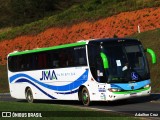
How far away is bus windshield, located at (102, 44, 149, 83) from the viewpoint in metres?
20.1

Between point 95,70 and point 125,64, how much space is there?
4.34 ft

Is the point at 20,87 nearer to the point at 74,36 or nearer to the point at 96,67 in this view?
the point at 96,67

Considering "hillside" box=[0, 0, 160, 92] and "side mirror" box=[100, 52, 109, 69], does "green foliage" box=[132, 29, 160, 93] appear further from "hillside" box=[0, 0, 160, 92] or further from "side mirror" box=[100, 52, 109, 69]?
"side mirror" box=[100, 52, 109, 69]

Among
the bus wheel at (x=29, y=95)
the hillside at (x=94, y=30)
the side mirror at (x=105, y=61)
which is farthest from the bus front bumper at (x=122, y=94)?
the hillside at (x=94, y=30)

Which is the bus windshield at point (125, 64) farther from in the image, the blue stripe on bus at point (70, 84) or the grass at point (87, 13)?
the grass at point (87, 13)

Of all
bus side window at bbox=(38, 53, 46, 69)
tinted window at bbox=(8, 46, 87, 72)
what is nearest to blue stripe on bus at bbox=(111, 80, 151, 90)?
tinted window at bbox=(8, 46, 87, 72)

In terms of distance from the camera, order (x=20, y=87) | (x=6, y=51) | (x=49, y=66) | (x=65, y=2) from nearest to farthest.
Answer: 1. (x=49, y=66)
2. (x=20, y=87)
3. (x=6, y=51)
4. (x=65, y=2)

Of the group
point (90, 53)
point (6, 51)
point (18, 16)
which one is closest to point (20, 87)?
point (90, 53)

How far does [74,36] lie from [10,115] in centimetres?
4118

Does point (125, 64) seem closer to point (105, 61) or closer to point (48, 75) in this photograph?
point (105, 61)

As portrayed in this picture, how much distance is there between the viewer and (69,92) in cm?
2247

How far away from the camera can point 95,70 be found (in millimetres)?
20641

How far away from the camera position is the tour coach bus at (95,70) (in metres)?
20.1

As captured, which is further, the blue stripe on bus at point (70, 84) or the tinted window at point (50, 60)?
the tinted window at point (50, 60)
